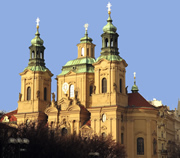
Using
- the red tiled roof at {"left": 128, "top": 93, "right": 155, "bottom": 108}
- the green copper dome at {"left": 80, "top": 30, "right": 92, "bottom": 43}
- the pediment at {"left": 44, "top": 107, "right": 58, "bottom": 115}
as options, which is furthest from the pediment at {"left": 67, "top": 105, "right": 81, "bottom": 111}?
the green copper dome at {"left": 80, "top": 30, "right": 92, "bottom": 43}

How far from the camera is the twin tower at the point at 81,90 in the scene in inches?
3041

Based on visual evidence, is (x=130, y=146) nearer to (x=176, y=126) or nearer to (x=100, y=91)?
(x=100, y=91)

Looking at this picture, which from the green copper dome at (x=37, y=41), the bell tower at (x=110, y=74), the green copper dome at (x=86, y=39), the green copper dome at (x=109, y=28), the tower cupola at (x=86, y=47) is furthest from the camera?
the green copper dome at (x=86, y=39)

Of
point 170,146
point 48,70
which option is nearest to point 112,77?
point 48,70

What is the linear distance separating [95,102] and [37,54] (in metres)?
17.1

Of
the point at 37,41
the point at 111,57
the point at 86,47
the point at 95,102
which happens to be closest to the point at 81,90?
the point at 95,102

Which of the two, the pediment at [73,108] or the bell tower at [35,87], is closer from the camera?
the pediment at [73,108]

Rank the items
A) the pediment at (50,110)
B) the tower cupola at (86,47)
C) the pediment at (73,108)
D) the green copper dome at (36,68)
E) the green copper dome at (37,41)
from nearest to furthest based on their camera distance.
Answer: the pediment at (73,108), the pediment at (50,110), the green copper dome at (36,68), the green copper dome at (37,41), the tower cupola at (86,47)

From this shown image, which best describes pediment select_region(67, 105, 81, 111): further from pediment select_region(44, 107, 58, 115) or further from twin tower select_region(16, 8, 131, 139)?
pediment select_region(44, 107, 58, 115)

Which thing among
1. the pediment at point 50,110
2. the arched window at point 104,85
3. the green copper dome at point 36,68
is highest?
the green copper dome at point 36,68

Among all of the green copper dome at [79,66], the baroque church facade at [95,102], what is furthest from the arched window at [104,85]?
the green copper dome at [79,66]

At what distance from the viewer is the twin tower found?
253 ft

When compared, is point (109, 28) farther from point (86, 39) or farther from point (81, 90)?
point (81, 90)

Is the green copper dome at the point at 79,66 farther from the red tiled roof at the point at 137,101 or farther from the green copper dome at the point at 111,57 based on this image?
the red tiled roof at the point at 137,101
